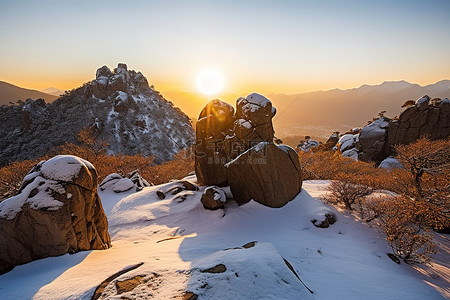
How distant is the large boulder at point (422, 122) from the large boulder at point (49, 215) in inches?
1540

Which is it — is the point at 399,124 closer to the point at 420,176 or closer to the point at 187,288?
the point at 420,176

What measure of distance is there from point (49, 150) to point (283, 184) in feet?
184

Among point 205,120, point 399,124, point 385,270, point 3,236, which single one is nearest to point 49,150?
point 205,120

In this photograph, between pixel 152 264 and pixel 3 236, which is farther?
pixel 3 236

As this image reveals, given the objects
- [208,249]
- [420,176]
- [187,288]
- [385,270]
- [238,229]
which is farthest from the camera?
[420,176]

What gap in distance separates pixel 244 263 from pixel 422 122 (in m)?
38.0

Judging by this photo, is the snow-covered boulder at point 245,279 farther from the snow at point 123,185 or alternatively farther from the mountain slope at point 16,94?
the mountain slope at point 16,94

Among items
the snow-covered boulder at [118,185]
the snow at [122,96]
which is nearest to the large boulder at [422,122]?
the snow-covered boulder at [118,185]

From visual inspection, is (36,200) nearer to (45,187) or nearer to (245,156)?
(45,187)

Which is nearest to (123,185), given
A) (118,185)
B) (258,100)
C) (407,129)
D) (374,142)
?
(118,185)

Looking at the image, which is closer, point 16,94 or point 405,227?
point 405,227

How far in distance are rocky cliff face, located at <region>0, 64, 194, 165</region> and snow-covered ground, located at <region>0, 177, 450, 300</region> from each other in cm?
4535

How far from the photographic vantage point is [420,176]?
40.0 ft

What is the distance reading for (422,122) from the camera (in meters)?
28.7
